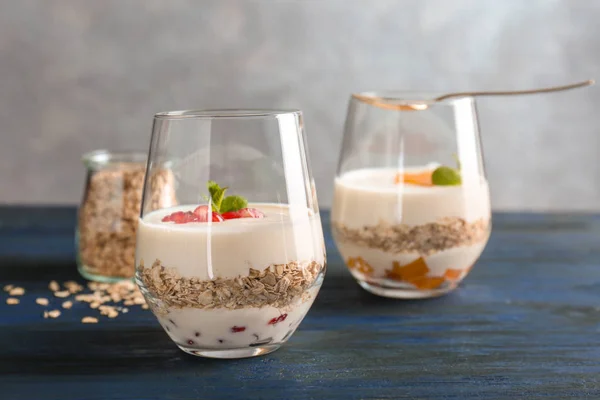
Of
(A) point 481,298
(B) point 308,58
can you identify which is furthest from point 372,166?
(B) point 308,58

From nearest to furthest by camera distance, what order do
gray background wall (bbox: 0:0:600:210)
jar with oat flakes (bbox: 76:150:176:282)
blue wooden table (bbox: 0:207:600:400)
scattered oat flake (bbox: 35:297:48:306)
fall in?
blue wooden table (bbox: 0:207:600:400) → scattered oat flake (bbox: 35:297:48:306) → jar with oat flakes (bbox: 76:150:176:282) → gray background wall (bbox: 0:0:600:210)

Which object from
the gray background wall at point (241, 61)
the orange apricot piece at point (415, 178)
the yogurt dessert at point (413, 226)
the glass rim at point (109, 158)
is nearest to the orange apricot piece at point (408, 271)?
the yogurt dessert at point (413, 226)

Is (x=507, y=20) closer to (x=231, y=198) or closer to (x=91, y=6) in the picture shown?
(x=91, y=6)

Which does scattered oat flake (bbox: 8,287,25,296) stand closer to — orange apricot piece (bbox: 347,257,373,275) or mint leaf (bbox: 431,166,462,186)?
orange apricot piece (bbox: 347,257,373,275)

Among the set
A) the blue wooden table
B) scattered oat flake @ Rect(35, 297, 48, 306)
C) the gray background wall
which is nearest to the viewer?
the blue wooden table

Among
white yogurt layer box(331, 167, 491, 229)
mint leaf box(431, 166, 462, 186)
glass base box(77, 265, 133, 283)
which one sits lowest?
glass base box(77, 265, 133, 283)

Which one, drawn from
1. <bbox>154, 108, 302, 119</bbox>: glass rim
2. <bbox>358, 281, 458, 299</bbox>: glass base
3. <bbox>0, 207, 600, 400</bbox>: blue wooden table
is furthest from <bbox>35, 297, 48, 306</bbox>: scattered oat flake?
<bbox>358, 281, 458, 299</bbox>: glass base

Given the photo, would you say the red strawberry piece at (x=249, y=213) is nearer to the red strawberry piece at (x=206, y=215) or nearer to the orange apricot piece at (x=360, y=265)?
the red strawberry piece at (x=206, y=215)
